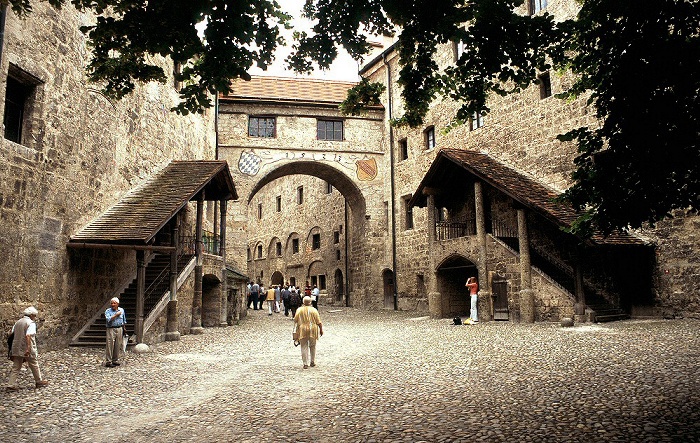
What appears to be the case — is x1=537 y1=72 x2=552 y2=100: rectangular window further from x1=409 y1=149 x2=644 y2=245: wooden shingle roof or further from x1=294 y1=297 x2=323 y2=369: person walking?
x1=294 y1=297 x2=323 y2=369: person walking

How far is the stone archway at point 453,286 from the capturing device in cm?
1831

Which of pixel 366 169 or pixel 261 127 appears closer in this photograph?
pixel 261 127

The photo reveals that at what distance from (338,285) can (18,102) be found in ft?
77.0

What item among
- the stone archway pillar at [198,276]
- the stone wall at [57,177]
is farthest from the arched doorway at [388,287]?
the stone wall at [57,177]

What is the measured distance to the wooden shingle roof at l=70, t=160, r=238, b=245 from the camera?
452 inches

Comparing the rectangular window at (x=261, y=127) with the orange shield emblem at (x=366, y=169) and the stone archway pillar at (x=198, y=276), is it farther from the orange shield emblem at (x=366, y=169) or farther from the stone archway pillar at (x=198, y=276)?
the stone archway pillar at (x=198, y=276)

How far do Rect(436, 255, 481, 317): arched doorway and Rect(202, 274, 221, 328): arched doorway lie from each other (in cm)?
785

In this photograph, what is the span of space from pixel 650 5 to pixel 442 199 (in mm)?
15508

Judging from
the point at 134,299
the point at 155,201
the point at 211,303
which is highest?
the point at 155,201

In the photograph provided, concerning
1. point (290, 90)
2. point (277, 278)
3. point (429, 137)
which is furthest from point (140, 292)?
point (277, 278)

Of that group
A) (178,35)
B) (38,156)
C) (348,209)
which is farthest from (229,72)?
(348,209)

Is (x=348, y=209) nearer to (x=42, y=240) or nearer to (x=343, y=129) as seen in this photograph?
(x=343, y=129)

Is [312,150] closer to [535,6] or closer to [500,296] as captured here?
[535,6]

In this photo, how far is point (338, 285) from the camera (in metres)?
32.2
